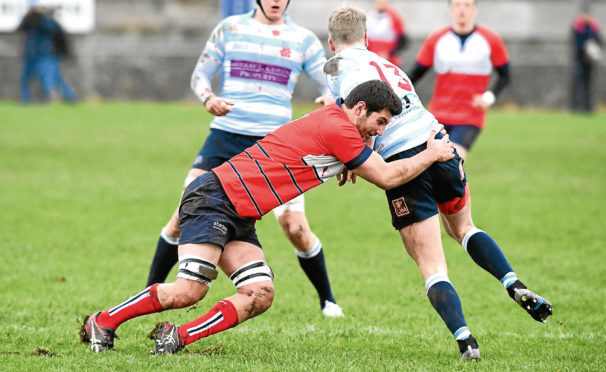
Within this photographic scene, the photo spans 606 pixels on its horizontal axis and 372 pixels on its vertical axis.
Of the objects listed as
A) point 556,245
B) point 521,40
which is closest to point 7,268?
point 556,245

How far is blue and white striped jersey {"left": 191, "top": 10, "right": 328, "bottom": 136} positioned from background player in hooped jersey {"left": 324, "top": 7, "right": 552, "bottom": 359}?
1144 millimetres

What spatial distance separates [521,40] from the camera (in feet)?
88.0

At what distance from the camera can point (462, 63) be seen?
8891mm

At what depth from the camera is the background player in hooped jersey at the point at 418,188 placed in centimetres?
504

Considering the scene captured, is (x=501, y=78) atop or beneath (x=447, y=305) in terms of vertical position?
atop

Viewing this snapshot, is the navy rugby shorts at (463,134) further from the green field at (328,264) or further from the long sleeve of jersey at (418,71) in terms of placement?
the green field at (328,264)

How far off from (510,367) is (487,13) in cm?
2334

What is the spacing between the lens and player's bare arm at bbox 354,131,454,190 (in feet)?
16.1

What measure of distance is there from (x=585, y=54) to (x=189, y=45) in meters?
10.9

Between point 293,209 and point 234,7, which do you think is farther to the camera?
point 234,7

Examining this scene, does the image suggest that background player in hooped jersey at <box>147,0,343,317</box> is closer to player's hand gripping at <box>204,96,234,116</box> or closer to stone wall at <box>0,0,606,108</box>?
player's hand gripping at <box>204,96,234,116</box>

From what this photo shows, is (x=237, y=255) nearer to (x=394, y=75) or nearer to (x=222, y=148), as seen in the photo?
(x=394, y=75)

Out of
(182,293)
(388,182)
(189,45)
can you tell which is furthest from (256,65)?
(189,45)

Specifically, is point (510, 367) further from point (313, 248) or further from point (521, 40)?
point (521, 40)
